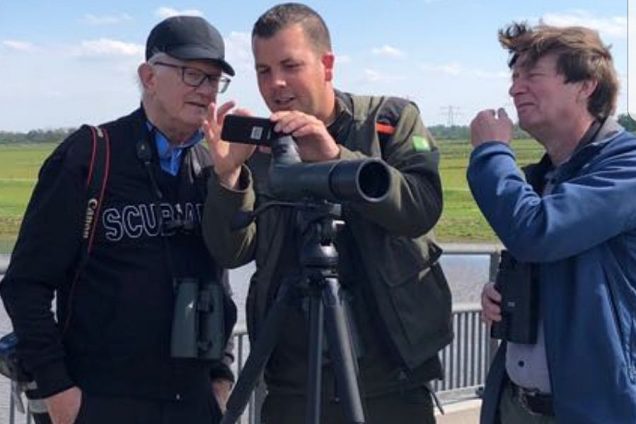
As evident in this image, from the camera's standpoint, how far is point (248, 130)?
109 inches

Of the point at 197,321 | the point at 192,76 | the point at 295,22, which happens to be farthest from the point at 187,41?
the point at 197,321

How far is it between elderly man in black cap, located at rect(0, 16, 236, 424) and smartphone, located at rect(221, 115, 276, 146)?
15cm

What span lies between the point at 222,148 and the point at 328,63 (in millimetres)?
442

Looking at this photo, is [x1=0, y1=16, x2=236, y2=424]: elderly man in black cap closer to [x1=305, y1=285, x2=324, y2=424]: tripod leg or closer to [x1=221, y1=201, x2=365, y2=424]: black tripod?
[x1=221, y1=201, x2=365, y2=424]: black tripod

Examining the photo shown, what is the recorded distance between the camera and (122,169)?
308 cm

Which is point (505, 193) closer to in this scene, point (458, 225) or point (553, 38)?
point (553, 38)

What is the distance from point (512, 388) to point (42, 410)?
141 cm

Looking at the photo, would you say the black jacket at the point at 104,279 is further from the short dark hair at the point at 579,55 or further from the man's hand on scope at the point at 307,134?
the short dark hair at the point at 579,55

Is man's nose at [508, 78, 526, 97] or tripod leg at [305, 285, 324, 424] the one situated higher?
man's nose at [508, 78, 526, 97]

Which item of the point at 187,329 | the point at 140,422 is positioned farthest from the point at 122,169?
the point at 140,422

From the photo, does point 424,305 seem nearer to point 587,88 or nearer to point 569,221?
point 569,221

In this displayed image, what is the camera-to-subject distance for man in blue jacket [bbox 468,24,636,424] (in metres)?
2.67

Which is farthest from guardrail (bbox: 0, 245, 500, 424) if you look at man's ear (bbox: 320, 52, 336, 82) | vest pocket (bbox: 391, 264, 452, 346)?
man's ear (bbox: 320, 52, 336, 82)

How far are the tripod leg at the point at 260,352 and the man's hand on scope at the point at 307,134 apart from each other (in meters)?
0.44
